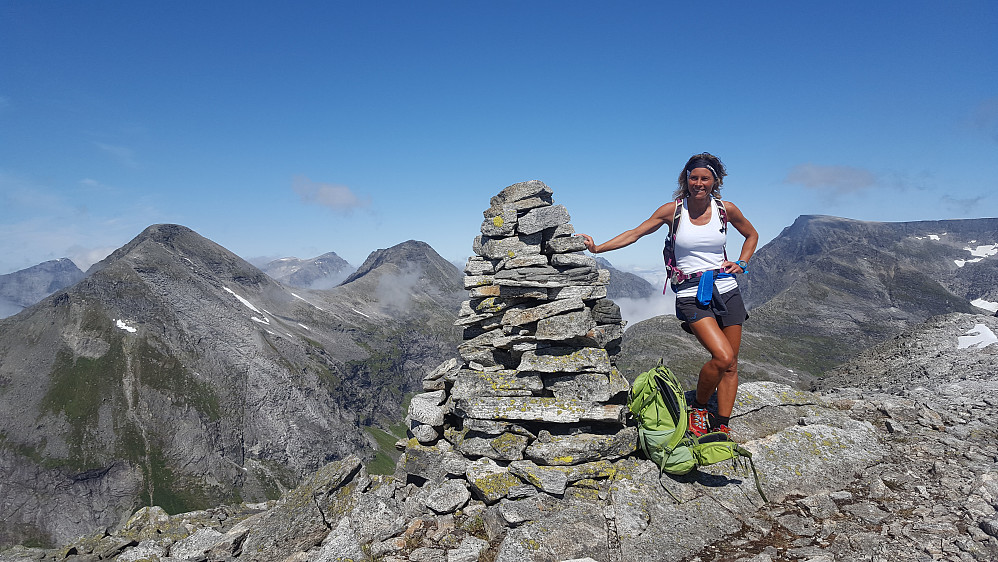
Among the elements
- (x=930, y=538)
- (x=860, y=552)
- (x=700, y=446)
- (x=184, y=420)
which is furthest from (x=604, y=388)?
(x=184, y=420)

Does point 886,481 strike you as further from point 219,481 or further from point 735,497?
point 219,481

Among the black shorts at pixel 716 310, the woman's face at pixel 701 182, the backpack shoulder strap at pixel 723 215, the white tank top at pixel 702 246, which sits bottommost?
the black shorts at pixel 716 310

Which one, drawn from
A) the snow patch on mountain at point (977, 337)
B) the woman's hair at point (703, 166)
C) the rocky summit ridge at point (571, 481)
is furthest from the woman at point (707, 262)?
the snow patch on mountain at point (977, 337)

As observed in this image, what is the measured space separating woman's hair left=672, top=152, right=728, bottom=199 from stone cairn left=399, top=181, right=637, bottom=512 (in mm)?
3201

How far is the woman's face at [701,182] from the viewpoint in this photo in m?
9.58

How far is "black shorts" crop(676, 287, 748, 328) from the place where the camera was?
32.0 feet

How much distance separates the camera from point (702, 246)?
32.0 ft

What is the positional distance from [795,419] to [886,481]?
2.61m

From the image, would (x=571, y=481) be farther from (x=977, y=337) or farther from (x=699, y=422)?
(x=977, y=337)

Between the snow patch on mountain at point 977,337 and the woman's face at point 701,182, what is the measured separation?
4045 cm

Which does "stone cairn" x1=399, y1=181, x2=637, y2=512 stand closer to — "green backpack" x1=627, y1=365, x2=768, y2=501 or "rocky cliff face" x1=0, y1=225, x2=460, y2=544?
"green backpack" x1=627, y1=365, x2=768, y2=501

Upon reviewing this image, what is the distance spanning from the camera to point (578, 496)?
9.61m

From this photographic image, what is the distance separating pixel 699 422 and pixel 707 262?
153 inches

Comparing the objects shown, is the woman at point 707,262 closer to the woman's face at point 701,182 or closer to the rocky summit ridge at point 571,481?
the woman's face at point 701,182
